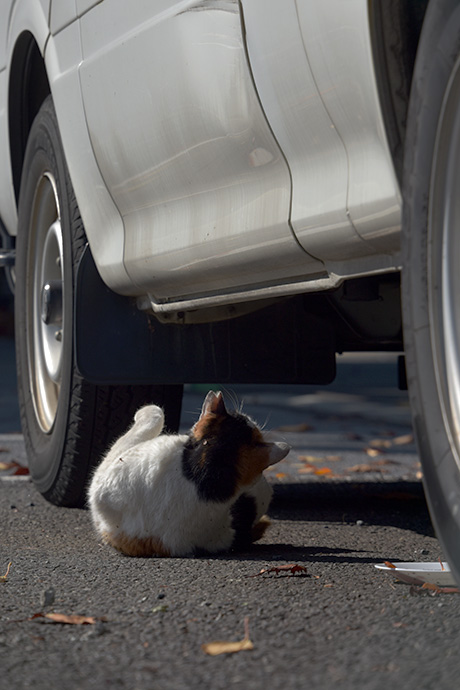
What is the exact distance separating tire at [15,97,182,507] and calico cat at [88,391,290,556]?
49 cm

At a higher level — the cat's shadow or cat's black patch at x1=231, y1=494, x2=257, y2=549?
cat's black patch at x1=231, y1=494, x2=257, y2=549

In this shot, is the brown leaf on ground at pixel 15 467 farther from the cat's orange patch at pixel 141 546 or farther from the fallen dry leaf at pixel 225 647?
the fallen dry leaf at pixel 225 647

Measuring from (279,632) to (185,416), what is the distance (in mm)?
5345

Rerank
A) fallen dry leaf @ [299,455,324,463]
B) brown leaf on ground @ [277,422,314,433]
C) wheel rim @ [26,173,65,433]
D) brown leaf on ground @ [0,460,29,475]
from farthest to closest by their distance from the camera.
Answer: brown leaf on ground @ [277,422,314,433]
fallen dry leaf @ [299,455,324,463]
brown leaf on ground @ [0,460,29,475]
wheel rim @ [26,173,65,433]

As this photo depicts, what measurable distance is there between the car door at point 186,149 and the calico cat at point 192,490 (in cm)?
43

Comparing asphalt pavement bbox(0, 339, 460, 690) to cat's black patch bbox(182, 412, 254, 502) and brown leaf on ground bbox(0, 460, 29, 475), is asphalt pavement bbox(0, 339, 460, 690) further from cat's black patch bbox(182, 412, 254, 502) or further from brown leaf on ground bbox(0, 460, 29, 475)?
brown leaf on ground bbox(0, 460, 29, 475)

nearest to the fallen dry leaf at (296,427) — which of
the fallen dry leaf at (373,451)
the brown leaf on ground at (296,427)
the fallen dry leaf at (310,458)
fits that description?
the brown leaf on ground at (296,427)

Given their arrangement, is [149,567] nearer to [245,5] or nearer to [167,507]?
[167,507]

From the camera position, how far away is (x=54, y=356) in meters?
3.83

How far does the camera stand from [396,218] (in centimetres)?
191

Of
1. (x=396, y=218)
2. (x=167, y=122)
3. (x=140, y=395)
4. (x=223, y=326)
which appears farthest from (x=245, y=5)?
(x=140, y=395)

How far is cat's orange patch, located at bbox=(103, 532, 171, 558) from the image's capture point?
2828 millimetres

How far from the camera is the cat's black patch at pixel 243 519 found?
2889 mm

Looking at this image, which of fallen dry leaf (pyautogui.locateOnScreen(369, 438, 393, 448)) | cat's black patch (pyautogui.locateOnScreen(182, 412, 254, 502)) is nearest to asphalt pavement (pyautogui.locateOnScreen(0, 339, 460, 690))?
cat's black patch (pyautogui.locateOnScreen(182, 412, 254, 502))
